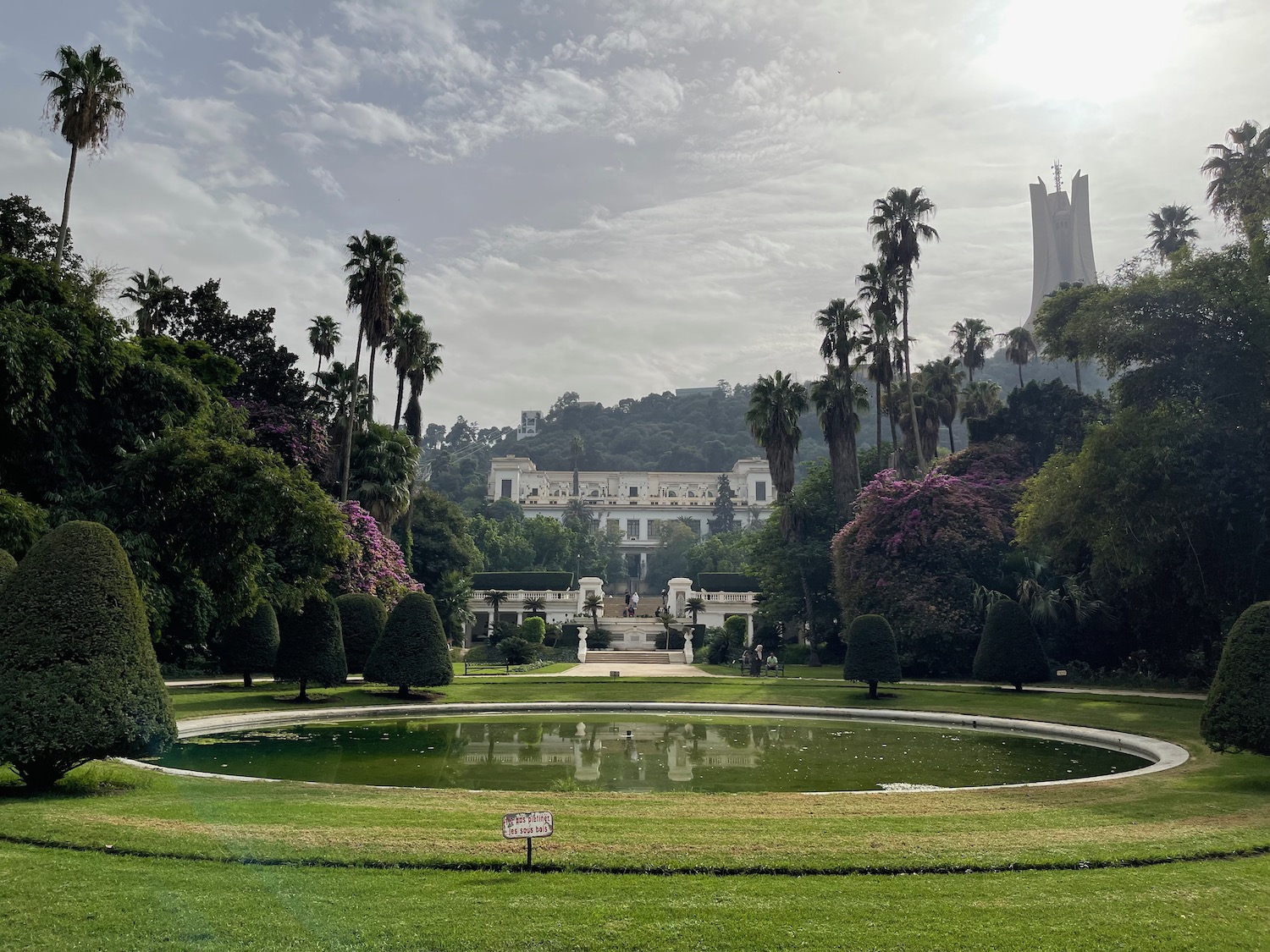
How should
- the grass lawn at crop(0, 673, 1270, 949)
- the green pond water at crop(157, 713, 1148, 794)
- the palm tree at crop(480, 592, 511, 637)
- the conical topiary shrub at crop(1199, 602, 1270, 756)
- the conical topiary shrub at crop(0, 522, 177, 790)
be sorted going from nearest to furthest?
the grass lawn at crop(0, 673, 1270, 949) → the conical topiary shrub at crop(0, 522, 177, 790) → the conical topiary shrub at crop(1199, 602, 1270, 756) → the green pond water at crop(157, 713, 1148, 794) → the palm tree at crop(480, 592, 511, 637)

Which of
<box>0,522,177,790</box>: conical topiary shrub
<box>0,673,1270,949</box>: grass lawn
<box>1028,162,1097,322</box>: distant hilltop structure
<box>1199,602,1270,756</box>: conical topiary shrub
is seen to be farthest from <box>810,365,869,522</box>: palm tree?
<box>1028,162,1097,322</box>: distant hilltop structure

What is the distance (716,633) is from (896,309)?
58.0 ft

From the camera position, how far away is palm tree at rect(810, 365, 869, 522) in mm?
42219

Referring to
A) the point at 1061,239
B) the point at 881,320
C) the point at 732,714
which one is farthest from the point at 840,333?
the point at 1061,239

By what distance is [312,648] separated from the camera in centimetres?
2447

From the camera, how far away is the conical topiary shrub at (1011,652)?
26.4 metres

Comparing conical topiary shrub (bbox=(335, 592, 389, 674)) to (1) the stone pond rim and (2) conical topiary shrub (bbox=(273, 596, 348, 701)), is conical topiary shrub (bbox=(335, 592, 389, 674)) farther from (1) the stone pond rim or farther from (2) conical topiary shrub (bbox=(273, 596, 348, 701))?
(1) the stone pond rim

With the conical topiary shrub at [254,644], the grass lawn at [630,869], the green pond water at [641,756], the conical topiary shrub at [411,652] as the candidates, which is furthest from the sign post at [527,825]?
the conical topiary shrub at [254,644]

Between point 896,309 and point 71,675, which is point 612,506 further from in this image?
point 71,675

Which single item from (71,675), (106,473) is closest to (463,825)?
(71,675)

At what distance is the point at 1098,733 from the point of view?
18203 millimetres

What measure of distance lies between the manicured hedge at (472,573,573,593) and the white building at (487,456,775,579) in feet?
159

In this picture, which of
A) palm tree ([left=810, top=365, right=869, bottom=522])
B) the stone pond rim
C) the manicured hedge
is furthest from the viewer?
the manicured hedge

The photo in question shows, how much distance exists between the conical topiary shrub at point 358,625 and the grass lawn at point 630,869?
1586 cm
